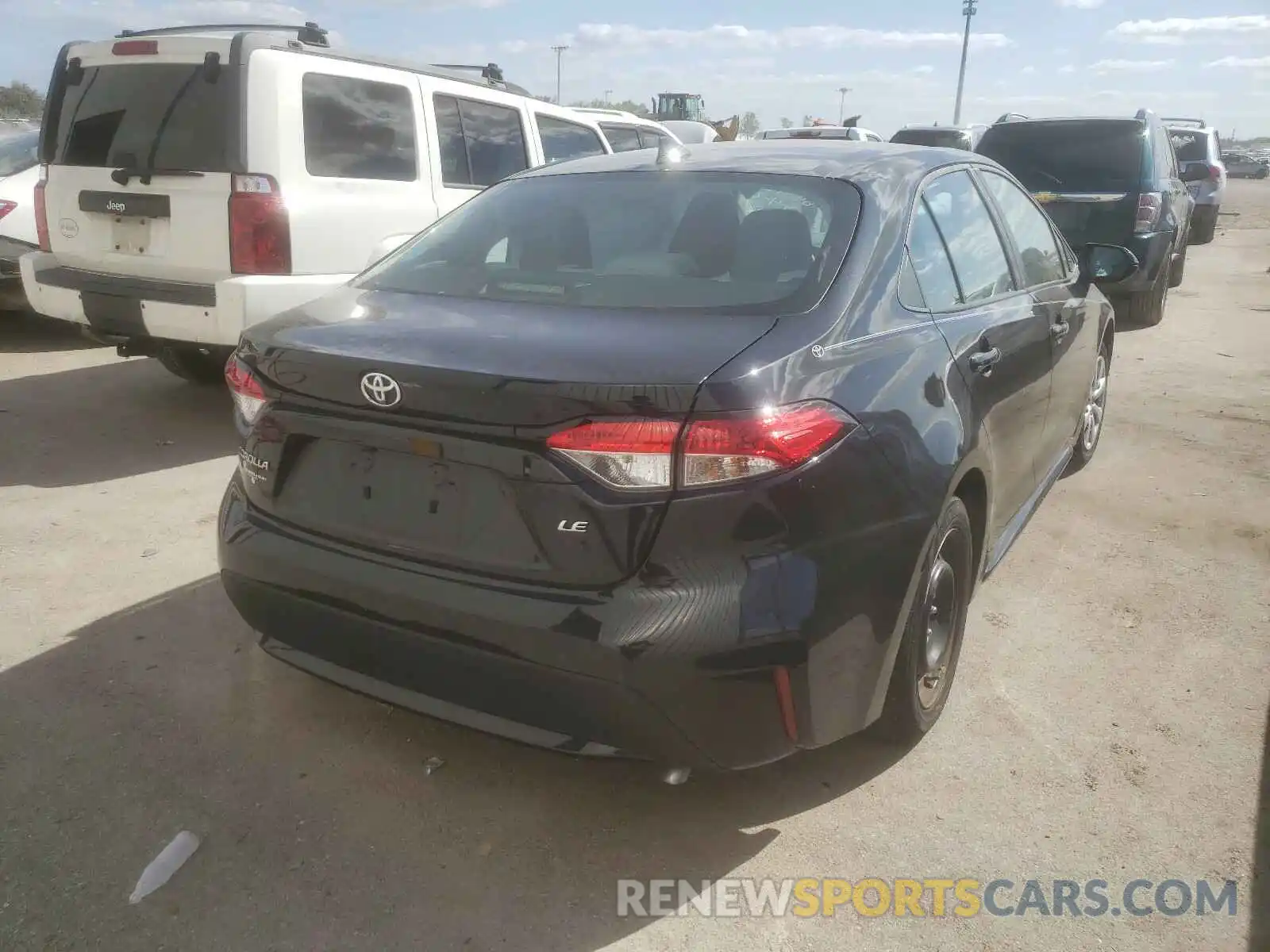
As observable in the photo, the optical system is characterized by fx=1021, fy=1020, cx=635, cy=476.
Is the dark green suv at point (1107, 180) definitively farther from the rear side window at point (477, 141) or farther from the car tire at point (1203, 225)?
the car tire at point (1203, 225)

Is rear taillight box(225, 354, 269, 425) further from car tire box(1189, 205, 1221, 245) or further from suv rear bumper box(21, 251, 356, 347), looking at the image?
car tire box(1189, 205, 1221, 245)

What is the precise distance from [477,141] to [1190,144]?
14282 millimetres

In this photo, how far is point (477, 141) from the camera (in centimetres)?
668

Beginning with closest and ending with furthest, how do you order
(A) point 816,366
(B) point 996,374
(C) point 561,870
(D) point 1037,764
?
(A) point 816,366, (C) point 561,870, (D) point 1037,764, (B) point 996,374

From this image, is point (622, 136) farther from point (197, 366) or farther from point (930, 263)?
point (930, 263)

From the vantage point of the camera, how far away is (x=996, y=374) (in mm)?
3084

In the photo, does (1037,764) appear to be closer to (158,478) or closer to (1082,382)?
(1082,382)

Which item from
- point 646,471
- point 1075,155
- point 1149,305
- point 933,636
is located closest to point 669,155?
point 646,471

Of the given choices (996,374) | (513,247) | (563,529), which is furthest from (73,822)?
(996,374)

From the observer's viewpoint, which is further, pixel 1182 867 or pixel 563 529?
pixel 1182 867

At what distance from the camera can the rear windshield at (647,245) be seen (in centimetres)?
256

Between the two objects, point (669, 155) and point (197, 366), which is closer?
point (669, 155)

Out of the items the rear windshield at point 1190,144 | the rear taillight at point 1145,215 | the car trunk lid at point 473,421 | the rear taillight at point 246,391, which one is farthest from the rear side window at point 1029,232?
the rear windshield at point 1190,144

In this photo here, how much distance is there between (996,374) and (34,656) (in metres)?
3.16
